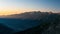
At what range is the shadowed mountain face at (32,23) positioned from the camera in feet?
10.6

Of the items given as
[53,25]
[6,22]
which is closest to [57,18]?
[53,25]

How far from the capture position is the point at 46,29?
3328 mm

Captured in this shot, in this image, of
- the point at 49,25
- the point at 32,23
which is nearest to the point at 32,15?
the point at 32,23

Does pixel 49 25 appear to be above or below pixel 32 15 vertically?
below

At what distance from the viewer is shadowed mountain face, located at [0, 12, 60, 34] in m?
3.22

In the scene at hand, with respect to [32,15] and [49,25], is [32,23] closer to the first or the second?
[32,15]

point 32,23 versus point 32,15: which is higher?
point 32,15

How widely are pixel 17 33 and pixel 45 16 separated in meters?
0.75

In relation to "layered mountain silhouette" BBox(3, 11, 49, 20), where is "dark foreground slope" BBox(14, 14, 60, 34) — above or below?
below

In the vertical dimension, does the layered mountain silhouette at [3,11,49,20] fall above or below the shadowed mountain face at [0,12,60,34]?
above

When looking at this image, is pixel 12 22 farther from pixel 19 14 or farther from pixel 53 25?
pixel 53 25

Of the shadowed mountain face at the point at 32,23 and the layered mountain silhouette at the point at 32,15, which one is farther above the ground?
the layered mountain silhouette at the point at 32,15

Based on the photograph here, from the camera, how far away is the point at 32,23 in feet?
10.8

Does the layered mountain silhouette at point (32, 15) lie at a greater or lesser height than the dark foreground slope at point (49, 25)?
greater
